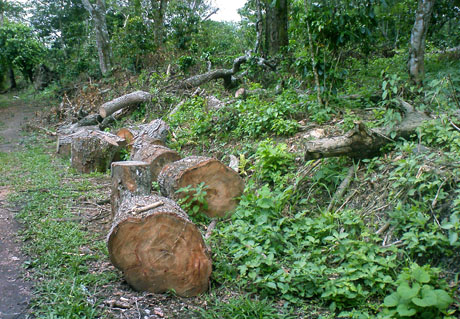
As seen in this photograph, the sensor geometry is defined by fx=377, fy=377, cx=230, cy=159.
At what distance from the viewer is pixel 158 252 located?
3.24 meters

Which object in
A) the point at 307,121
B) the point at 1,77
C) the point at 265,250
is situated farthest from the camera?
the point at 1,77

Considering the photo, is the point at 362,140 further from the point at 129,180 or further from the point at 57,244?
the point at 57,244

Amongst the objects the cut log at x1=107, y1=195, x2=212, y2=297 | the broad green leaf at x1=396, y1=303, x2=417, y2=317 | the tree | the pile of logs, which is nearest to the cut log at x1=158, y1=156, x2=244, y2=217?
the pile of logs

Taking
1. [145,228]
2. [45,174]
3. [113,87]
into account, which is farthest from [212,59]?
[145,228]

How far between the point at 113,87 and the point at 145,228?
11234 millimetres

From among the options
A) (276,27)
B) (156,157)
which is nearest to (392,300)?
(156,157)

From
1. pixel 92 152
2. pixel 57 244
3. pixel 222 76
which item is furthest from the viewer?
pixel 222 76

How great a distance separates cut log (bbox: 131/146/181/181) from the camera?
583cm

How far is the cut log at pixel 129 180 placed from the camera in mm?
4371

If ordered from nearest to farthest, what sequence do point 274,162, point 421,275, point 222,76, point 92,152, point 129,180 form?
point 421,275 < point 129,180 < point 274,162 < point 92,152 < point 222,76

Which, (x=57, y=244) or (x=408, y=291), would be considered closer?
(x=408, y=291)

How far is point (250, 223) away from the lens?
13.4 feet

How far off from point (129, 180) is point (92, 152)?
3.15 meters

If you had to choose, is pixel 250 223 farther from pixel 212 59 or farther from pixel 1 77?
pixel 1 77
